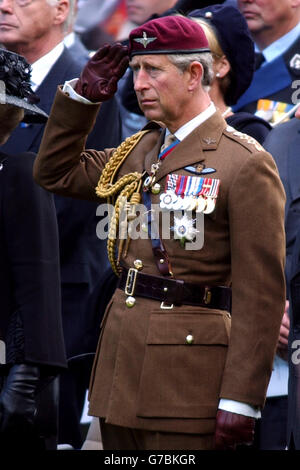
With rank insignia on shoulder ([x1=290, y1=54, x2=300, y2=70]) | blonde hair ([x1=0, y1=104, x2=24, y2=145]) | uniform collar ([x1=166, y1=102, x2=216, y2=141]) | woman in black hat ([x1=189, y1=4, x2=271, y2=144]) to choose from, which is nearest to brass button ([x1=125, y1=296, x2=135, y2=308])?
uniform collar ([x1=166, y1=102, x2=216, y2=141])

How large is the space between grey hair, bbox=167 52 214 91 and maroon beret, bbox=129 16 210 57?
18mm

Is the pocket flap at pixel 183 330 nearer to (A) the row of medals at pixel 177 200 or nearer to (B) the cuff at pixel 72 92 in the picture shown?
(A) the row of medals at pixel 177 200

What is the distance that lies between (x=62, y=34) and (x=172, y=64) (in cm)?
236

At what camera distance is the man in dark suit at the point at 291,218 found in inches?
196

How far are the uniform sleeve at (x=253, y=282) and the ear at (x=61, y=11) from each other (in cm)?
260

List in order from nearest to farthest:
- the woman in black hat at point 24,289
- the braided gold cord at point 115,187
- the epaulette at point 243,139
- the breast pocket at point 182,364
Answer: the breast pocket at point 182,364, the epaulette at point 243,139, the braided gold cord at point 115,187, the woman in black hat at point 24,289

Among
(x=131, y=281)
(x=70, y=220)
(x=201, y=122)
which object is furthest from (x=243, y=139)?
(x=70, y=220)

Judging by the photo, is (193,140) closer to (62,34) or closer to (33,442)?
(33,442)

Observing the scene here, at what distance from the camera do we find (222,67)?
585cm

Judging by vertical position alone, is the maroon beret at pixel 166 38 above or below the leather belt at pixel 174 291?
above

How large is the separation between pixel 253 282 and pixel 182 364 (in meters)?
0.39

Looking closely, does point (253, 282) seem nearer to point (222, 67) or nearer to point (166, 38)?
point (166, 38)

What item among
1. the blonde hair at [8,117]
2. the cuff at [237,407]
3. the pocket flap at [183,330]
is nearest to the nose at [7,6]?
the blonde hair at [8,117]

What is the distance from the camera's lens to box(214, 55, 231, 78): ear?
5.83 metres
